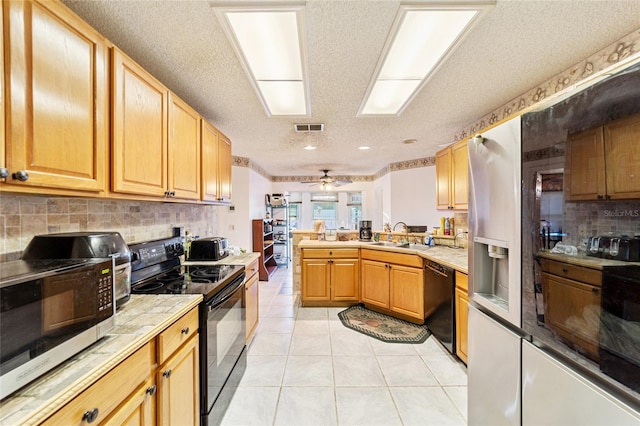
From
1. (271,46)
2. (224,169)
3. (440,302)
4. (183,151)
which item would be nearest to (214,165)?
(224,169)

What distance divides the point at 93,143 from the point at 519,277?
2.00 meters

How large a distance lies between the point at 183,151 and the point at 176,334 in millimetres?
1340

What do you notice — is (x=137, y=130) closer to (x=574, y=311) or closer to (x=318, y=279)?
(x=574, y=311)

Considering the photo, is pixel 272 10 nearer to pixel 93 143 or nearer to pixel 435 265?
pixel 93 143

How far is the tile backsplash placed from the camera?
3.60 feet

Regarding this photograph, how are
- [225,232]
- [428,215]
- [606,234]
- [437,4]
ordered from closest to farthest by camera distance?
1. [606,234]
2. [437,4]
3. [225,232]
4. [428,215]

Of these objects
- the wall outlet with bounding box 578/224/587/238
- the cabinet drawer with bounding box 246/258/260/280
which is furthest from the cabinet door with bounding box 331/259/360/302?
the wall outlet with bounding box 578/224/587/238

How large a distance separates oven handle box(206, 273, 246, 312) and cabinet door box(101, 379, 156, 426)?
19.1 inches

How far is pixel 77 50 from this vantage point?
1062 millimetres

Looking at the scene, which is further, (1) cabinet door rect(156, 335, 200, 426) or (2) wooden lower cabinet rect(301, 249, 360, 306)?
(2) wooden lower cabinet rect(301, 249, 360, 306)

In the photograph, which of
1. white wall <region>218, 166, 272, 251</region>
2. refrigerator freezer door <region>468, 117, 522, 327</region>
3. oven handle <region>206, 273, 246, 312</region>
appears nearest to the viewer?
refrigerator freezer door <region>468, 117, 522, 327</region>

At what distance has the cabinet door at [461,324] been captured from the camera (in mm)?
2096

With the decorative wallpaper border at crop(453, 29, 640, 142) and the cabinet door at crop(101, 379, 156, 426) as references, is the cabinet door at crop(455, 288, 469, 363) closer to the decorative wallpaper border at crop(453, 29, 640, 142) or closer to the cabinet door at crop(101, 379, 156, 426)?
the decorative wallpaper border at crop(453, 29, 640, 142)

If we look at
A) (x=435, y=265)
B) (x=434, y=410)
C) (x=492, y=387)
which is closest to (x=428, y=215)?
(x=435, y=265)
